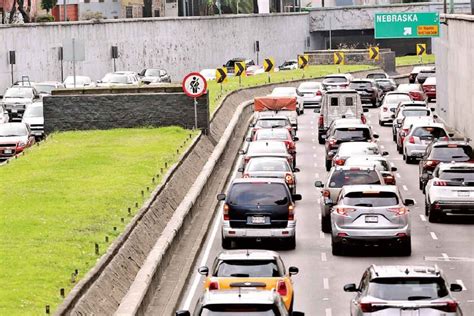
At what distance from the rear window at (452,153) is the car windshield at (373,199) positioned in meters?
12.0

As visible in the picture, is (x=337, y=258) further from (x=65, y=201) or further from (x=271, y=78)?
(x=271, y=78)

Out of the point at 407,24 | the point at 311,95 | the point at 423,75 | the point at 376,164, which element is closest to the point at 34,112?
the point at 311,95

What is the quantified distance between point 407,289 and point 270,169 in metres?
20.2

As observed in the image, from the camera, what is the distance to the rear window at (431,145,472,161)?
43.6 meters

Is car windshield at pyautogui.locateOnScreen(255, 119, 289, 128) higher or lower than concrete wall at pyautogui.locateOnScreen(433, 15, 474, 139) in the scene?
lower

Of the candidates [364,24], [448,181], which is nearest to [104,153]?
[448,181]

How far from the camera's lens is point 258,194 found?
3278 centimetres

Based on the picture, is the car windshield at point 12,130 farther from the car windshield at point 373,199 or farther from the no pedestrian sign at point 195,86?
the car windshield at point 373,199

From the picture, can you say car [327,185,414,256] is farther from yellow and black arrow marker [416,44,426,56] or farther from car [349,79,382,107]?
yellow and black arrow marker [416,44,426,56]

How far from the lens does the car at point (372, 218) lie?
31703mm

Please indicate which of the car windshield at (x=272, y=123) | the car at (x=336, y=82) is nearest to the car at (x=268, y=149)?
the car windshield at (x=272, y=123)

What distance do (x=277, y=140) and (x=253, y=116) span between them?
A: 18777 millimetres

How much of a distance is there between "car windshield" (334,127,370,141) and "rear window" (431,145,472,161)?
5862 mm

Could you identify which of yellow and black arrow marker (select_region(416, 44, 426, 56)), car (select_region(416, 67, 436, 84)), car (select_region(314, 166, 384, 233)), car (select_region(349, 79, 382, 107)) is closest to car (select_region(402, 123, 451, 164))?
car (select_region(314, 166, 384, 233))
